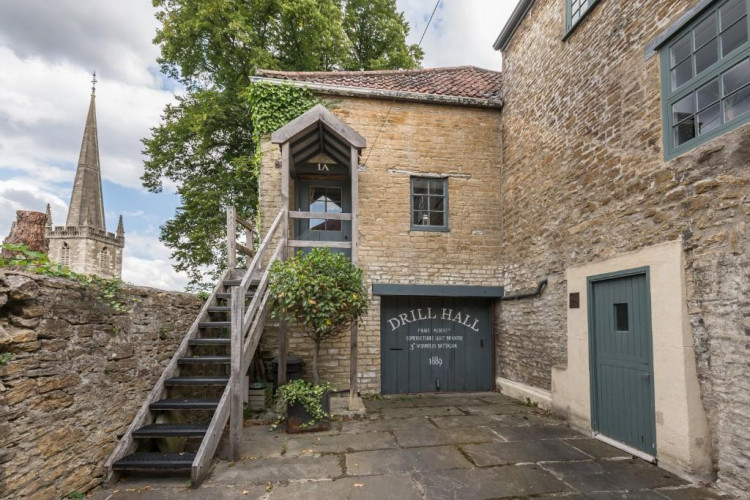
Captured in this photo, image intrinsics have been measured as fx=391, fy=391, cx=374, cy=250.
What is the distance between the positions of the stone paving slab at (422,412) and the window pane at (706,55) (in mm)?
5363

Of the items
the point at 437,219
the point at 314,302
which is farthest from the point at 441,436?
the point at 437,219

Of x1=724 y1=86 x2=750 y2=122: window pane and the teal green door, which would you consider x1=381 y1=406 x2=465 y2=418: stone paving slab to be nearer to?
the teal green door

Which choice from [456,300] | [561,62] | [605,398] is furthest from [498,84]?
[605,398]

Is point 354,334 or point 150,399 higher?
point 354,334

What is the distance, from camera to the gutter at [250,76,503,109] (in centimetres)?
775

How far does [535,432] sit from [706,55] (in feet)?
15.6

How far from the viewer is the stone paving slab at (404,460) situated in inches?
160

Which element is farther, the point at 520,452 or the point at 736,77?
the point at 520,452

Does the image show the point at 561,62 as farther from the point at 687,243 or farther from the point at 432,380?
the point at 432,380

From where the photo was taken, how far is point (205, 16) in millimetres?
Answer: 10836

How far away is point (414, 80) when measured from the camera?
8797 mm

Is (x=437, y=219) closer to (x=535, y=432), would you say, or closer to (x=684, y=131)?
(x=535, y=432)

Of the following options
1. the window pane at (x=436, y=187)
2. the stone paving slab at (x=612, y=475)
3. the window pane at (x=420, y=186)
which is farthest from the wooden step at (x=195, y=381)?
the window pane at (x=436, y=187)

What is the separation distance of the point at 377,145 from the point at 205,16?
7.07 meters
